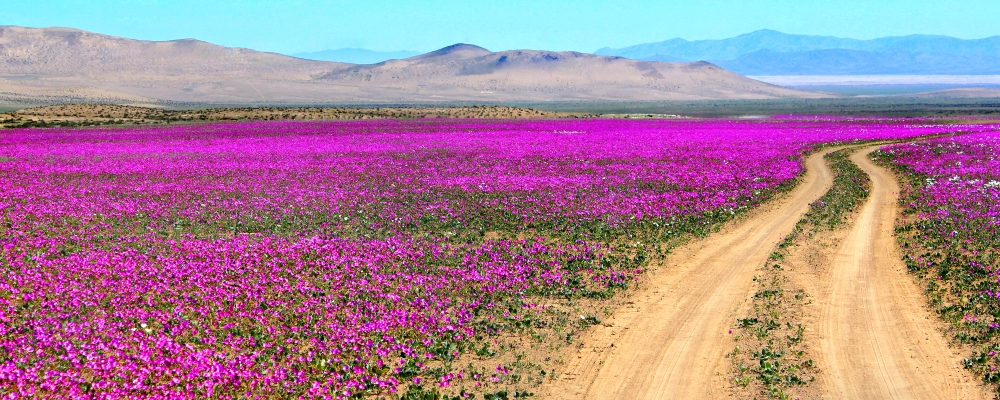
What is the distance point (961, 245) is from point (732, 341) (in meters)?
9.06

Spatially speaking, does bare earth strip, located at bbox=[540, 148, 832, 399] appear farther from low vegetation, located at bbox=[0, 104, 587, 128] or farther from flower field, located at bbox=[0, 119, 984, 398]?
low vegetation, located at bbox=[0, 104, 587, 128]

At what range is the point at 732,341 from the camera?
483 inches

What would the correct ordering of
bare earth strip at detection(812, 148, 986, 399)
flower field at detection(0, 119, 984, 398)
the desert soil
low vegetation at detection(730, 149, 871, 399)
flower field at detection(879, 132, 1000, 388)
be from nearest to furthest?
1. bare earth strip at detection(812, 148, 986, 399)
2. the desert soil
3. low vegetation at detection(730, 149, 871, 399)
4. flower field at detection(0, 119, 984, 398)
5. flower field at detection(879, 132, 1000, 388)

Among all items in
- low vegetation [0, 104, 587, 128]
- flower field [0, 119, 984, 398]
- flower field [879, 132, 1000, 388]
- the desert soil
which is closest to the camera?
the desert soil

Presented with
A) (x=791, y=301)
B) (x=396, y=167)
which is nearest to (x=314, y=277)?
(x=791, y=301)

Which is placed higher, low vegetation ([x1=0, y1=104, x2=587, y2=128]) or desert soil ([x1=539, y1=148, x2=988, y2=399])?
low vegetation ([x1=0, y1=104, x2=587, y2=128])

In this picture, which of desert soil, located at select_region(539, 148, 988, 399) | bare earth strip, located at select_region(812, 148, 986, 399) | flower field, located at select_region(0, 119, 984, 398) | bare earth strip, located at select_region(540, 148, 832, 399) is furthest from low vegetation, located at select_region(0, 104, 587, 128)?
bare earth strip, located at select_region(812, 148, 986, 399)

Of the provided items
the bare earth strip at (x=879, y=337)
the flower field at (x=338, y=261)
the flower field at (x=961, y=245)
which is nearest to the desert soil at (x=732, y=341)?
the bare earth strip at (x=879, y=337)

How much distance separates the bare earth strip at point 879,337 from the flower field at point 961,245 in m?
0.37

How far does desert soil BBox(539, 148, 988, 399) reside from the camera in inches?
416

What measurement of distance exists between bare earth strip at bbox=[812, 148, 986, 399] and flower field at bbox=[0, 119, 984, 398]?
1.12 m

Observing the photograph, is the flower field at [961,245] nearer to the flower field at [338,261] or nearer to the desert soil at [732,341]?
the flower field at [338,261]

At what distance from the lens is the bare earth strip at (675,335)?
10633 millimetres

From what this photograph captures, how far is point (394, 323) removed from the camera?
1308cm
